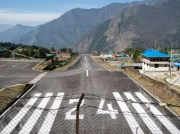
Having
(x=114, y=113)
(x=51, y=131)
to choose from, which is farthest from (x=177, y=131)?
(x=51, y=131)

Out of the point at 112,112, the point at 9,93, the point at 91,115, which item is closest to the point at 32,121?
the point at 91,115

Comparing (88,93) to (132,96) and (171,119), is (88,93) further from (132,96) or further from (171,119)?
(171,119)

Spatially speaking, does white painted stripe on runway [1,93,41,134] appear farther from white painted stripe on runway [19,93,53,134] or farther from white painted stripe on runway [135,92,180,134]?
white painted stripe on runway [135,92,180,134]

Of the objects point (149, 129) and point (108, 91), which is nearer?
point (149, 129)

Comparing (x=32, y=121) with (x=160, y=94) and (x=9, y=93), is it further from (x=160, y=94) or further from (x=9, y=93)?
(x=160, y=94)

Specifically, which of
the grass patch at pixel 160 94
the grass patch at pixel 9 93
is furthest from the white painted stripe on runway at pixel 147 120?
the grass patch at pixel 9 93

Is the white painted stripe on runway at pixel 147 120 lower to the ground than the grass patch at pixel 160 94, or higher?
lower

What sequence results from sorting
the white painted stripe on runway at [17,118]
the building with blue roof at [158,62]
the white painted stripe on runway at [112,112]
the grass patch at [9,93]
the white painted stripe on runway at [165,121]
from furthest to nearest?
the building with blue roof at [158,62]
the grass patch at [9,93]
the white painted stripe on runway at [112,112]
the white painted stripe on runway at [165,121]
the white painted stripe on runway at [17,118]

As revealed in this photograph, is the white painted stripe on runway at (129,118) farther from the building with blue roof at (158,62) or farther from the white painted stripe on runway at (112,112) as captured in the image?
the building with blue roof at (158,62)
